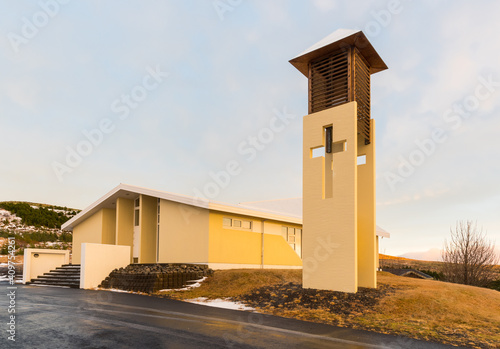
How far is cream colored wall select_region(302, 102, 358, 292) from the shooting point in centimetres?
1086

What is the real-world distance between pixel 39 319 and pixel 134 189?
1122cm

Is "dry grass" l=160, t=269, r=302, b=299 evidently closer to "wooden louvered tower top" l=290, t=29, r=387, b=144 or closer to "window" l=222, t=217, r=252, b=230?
"window" l=222, t=217, r=252, b=230

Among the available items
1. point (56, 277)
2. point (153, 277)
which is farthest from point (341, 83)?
point (56, 277)

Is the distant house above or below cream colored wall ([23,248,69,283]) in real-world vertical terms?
above

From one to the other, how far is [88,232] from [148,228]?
17.5ft

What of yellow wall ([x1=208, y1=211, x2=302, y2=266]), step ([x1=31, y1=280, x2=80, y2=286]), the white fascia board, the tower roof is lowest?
step ([x1=31, y1=280, x2=80, y2=286])

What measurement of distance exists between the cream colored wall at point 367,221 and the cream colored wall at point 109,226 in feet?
48.9

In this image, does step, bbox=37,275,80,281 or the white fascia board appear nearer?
step, bbox=37,275,80,281

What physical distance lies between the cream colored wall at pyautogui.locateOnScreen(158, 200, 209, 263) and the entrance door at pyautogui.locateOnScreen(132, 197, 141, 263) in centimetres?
147

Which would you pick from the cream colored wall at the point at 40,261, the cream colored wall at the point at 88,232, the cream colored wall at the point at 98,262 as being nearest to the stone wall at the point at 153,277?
the cream colored wall at the point at 98,262

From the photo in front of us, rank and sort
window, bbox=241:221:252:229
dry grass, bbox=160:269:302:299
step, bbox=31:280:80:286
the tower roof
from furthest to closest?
window, bbox=241:221:252:229, step, bbox=31:280:80:286, dry grass, bbox=160:269:302:299, the tower roof

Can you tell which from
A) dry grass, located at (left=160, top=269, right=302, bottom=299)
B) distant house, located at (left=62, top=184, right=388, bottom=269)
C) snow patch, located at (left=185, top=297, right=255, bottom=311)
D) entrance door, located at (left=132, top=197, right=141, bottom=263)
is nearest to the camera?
snow patch, located at (left=185, top=297, right=255, bottom=311)

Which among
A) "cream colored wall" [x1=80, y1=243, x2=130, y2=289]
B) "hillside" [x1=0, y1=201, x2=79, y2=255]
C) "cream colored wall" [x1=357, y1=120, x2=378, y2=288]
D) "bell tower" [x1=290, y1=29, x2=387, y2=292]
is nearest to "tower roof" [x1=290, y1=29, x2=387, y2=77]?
→ "bell tower" [x1=290, y1=29, x2=387, y2=292]

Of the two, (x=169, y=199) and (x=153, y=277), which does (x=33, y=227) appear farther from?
(x=153, y=277)
